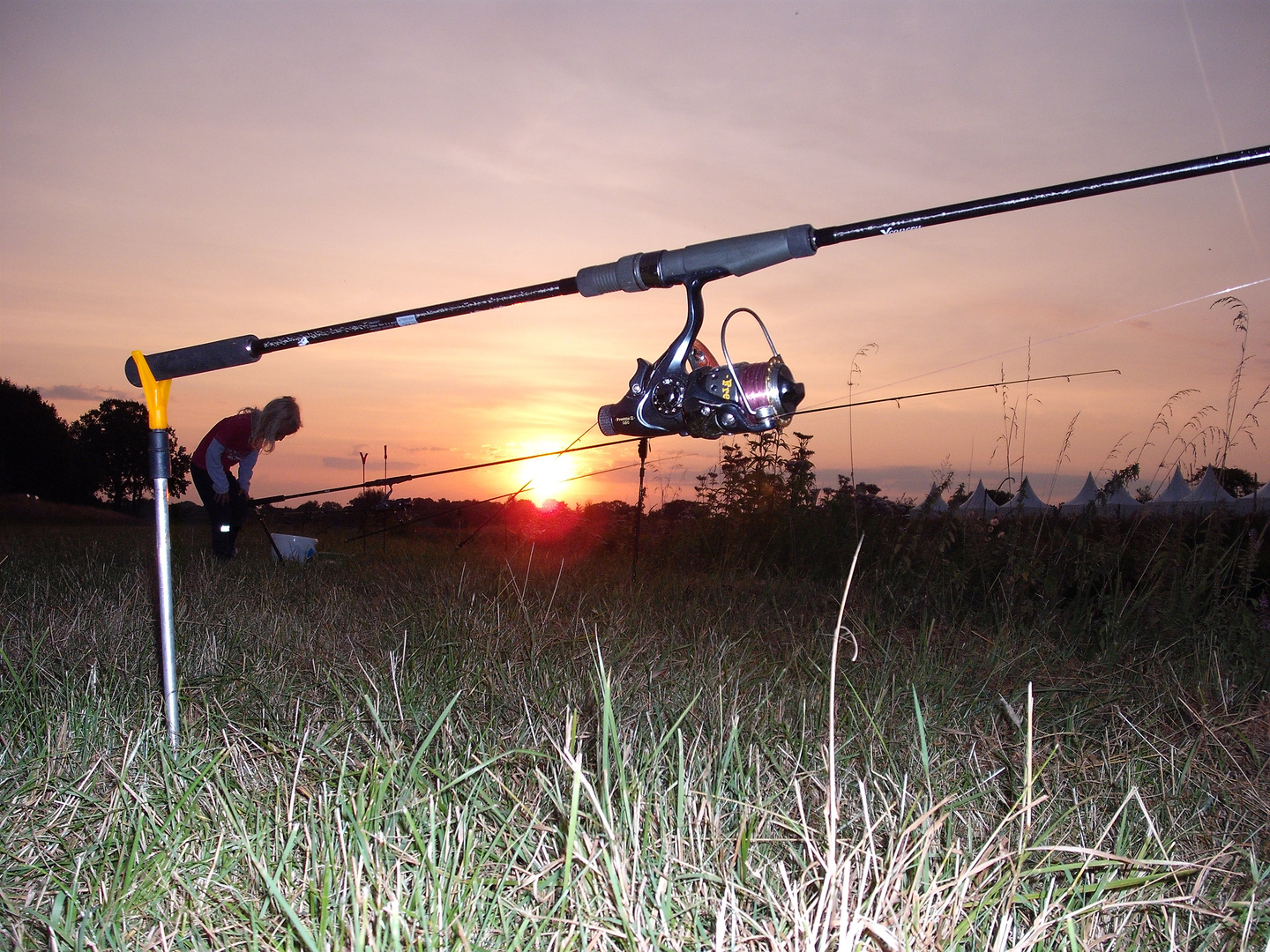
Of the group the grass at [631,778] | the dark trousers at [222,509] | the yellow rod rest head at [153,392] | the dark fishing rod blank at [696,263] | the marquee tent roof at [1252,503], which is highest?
the dark fishing rod blank at [696,263]

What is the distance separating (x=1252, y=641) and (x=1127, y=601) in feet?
1.45

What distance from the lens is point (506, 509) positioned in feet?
26.0

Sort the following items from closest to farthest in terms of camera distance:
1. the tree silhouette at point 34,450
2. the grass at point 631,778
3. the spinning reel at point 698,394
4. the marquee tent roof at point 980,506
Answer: the grass at point 631,778, the spinning reel at point 698,394, the marquee tent roof at point 980,506, the tree silhouette at point 34,450

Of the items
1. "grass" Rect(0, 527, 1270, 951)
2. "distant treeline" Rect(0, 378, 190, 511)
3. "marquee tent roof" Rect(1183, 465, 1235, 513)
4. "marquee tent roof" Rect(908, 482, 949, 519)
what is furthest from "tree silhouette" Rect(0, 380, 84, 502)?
"marquee tent roof" Rect(1183, 465, 1235, 513)

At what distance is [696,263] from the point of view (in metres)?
1.71

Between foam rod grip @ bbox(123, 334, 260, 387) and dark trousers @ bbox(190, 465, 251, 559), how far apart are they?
16.3 feet

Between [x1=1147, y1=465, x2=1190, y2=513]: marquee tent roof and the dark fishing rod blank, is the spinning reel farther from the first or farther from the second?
[x1=1147, y1=465, x2=1190, y2=513]: marquee tent roof

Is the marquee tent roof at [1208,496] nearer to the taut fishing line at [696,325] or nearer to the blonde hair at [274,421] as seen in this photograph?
the taut fishing line at [696,325]

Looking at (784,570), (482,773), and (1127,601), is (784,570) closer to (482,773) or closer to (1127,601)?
(1127,601)

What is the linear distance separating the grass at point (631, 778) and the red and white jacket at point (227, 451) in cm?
269

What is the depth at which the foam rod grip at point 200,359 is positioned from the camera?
206 cm

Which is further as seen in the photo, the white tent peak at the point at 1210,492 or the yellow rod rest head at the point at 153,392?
the white tent peak at the point at 1210,492

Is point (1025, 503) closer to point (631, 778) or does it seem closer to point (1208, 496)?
point (1208, 496)

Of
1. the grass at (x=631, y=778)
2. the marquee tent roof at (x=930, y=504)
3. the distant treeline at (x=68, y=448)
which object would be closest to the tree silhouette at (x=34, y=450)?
the distant treeline at (x=68, y=448)
